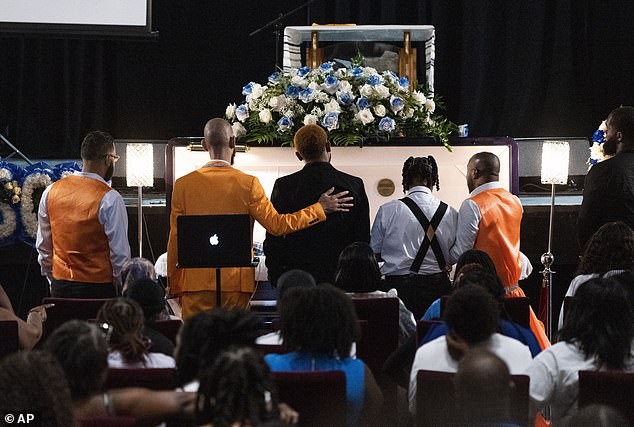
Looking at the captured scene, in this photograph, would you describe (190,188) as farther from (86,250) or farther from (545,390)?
(545,390)

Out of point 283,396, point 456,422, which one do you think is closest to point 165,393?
point 283,396

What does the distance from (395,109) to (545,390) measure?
324cm

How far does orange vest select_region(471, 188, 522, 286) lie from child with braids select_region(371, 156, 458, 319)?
0.53 ft

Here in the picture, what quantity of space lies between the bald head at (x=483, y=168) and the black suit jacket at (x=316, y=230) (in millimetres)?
594

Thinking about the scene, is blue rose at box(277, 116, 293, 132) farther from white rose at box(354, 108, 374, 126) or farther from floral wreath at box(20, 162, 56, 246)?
floral wreath at box(20, 162, 56, 246)

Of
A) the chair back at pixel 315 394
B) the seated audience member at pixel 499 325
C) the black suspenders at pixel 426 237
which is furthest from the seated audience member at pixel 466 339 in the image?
the black suspenders at pixel 426 237

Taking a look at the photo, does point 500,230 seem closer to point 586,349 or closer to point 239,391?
point 586,349

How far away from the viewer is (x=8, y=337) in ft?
12.6

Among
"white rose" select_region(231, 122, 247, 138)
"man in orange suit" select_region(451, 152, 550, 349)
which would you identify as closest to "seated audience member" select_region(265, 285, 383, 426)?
"man in orange suit" select_region(451, 152, 550, 349)

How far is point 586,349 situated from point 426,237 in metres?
2.11

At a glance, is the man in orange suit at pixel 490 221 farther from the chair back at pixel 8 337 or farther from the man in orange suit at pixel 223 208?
the chair back at pixel 8 337

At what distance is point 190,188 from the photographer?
529 centimetres

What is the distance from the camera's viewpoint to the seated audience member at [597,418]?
9.18 feet

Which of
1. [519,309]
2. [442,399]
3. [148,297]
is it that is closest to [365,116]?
[519,309]
